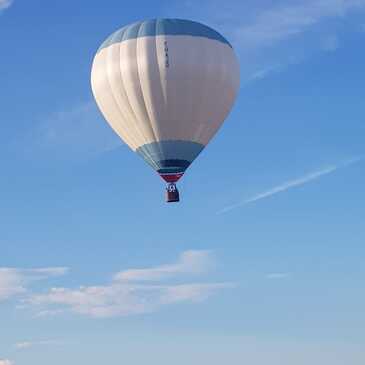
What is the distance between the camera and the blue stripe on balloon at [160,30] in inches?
2908

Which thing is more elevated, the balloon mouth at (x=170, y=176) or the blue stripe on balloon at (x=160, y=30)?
the blue stripe on balloon at (x=160, y=30)

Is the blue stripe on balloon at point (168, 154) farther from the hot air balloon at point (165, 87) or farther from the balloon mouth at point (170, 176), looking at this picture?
the balloon mouth at point (170, 176)

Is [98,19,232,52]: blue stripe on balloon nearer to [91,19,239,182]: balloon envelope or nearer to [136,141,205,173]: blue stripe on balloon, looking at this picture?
[91,19,239,182]: balloon envelope

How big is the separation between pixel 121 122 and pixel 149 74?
14.5ft

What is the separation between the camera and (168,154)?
74.8 metres

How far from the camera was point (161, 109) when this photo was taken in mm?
73625

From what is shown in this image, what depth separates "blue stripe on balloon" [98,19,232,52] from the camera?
73875mm

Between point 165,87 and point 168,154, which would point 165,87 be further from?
point 168,154

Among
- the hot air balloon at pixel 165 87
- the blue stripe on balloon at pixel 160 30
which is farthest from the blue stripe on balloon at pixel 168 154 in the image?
Result: the blue stripe on balloon at pixel 160 30

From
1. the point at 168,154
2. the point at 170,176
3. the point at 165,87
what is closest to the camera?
the point at 165,87

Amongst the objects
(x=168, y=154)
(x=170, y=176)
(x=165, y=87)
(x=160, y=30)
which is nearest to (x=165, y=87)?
(x=165, y=87)

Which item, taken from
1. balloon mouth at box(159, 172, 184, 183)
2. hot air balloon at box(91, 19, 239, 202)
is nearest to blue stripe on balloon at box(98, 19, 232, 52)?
hot air balloon at box(91, 19, 239, 202)

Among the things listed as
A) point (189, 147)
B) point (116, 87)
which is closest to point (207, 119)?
point (189, 147)

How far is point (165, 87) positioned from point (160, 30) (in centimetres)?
435
